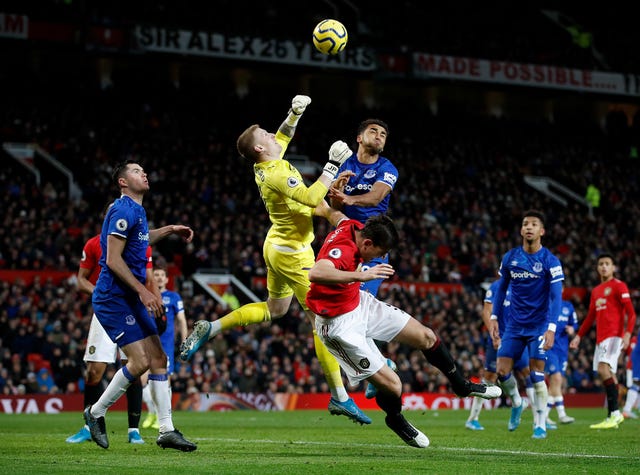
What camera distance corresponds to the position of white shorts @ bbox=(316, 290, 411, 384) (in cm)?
991

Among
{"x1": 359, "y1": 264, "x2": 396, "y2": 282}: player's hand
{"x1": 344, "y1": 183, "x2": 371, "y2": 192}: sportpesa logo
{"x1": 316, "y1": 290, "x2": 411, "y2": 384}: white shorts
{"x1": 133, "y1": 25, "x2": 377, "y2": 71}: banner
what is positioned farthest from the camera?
{"x1": 133, "y1": 25, "x2": 377, "y2": 71}: banner

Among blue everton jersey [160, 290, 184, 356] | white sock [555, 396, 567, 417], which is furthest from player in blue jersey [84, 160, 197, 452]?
white sock [555, 396, 567, 417]

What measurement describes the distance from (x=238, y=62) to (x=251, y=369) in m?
16.1

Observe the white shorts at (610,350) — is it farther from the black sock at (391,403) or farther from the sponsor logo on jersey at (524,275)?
the black sock at (391,403)

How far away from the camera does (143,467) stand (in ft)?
28.3

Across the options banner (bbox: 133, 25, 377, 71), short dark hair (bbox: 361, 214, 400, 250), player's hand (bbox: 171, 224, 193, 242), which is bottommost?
short dark hair (bbox: 361, 214, 400, 250)

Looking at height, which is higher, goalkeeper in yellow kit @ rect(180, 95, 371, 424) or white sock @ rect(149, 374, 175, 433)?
goalkeeper in yellow kit @ rect(180, 95, 371, 424)

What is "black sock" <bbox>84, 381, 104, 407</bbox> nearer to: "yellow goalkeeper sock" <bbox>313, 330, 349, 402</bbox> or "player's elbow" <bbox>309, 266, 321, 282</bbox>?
"yellow goalkeeper sock" <bbox>313, 330, 349, 402</bbox>

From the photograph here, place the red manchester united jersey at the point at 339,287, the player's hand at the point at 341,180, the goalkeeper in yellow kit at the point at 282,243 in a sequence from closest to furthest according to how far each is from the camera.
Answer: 1. the red manchester united jersey at the point at 339,287
2. the player's hand at the point at 341,180
3. the goalkeeper in yellow kit at the point at 282,243

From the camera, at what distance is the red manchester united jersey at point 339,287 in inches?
385

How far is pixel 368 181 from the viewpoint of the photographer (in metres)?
12.1

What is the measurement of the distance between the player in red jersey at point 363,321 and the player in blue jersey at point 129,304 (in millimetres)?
1648

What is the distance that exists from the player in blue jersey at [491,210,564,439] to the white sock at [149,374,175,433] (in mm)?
5159

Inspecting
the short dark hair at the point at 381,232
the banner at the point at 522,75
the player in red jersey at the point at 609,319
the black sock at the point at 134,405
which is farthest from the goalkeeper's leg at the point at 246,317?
the banner at the point at 522,75
